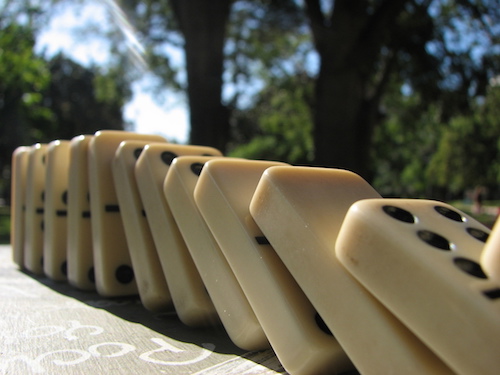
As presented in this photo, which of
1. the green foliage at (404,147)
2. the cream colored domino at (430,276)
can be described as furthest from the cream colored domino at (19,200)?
the green foliage at (404,147)

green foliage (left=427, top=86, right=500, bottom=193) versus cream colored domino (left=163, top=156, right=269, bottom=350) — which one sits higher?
cream colored domino (left=163, top=156, right=269, bottom=350)

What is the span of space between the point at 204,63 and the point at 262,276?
6.93 m

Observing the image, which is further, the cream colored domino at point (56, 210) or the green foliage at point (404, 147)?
the green foliage at point (404, 147)

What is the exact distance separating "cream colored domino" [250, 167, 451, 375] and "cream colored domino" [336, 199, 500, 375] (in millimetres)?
105

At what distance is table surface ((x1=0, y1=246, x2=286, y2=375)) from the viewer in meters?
2.09

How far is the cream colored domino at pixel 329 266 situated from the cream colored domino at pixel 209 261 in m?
0.38

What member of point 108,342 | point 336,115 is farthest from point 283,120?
point 108,342

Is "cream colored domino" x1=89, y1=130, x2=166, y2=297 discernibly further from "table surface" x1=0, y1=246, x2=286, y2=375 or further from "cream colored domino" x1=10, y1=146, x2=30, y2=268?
"cream colored domino" x1=10, y1=146, x2=30, y2=268

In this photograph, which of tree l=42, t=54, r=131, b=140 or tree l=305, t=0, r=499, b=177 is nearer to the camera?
tree l=305, t=0, r=499, b=177

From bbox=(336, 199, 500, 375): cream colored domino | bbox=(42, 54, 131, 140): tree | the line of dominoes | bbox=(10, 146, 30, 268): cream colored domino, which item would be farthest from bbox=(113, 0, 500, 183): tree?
bbox=(42, 54, 131, 140): tree

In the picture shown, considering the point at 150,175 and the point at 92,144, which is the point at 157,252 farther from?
the point at 92,144

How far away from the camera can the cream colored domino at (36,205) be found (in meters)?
4.40

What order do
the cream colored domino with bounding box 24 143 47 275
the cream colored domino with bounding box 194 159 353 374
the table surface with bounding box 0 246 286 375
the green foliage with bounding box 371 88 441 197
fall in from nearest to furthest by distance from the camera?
the cream colored domino with bounding box 194 159 353 374, the table surface with bounding box 0 246 286 375, the cream colored domino with bounding box 24 143 47 275, the green foliage with bounding box 371 88 441 197

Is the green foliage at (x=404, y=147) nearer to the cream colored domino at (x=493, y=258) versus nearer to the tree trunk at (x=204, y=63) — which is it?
the tree trunk at (x=204, y=63)
